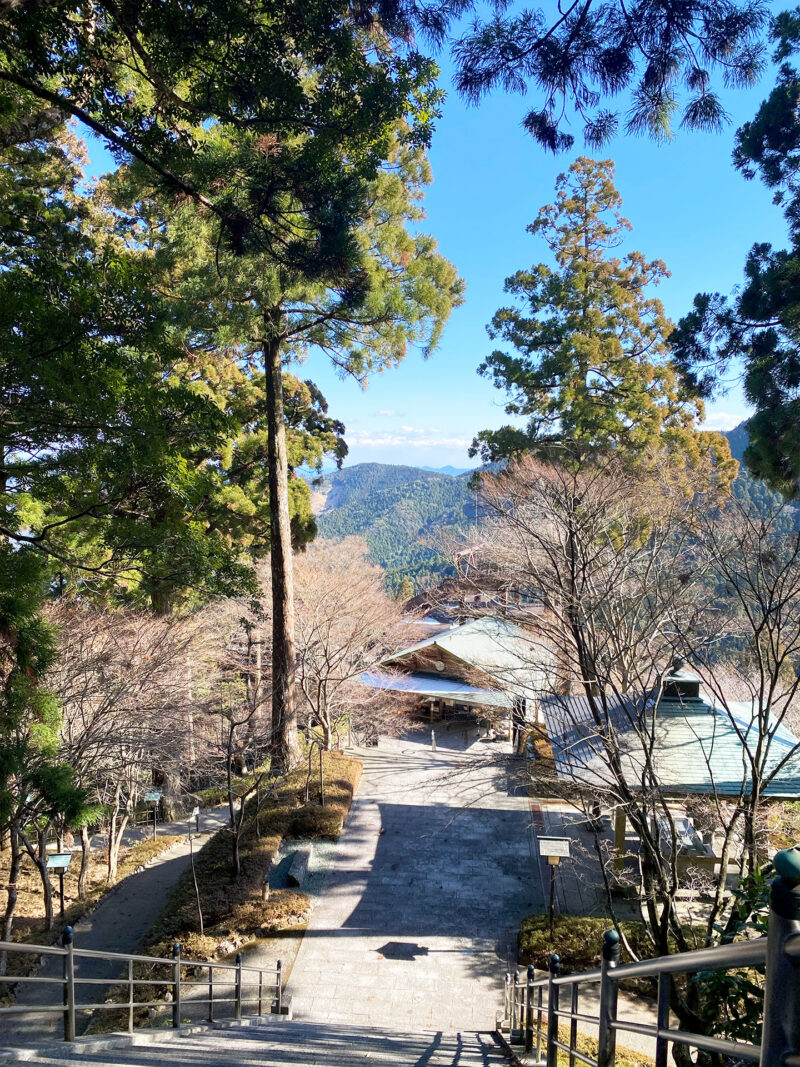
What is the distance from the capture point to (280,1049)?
443cm

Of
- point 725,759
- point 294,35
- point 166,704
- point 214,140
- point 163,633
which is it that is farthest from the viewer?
point 163,633

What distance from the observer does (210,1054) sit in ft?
12.9

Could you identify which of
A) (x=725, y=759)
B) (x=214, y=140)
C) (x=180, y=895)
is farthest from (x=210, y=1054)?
(x=725, y=759)

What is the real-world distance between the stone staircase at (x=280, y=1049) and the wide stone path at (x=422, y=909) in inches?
35.0

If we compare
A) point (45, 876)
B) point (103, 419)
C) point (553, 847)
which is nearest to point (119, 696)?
point (45, 876)

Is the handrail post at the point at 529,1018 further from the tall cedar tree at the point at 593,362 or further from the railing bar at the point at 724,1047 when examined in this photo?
the tall cedar tree at the point at 593,362

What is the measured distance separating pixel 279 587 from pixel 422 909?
256 inches

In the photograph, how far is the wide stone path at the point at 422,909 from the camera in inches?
289

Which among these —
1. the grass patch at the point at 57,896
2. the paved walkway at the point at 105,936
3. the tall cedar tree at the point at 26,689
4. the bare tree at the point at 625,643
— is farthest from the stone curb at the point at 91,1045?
the grass patch at the point at 57,896

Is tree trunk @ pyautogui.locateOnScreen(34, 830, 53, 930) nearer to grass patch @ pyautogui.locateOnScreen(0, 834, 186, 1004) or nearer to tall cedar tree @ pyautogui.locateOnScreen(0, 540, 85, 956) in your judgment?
grass patch @ pyautogui.locateOnScreen(0, 834, 186, 1004)

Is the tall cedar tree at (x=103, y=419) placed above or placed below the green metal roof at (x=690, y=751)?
above

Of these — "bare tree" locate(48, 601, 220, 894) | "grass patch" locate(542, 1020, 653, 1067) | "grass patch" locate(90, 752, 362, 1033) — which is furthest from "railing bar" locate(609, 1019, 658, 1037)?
"bare tree" locate(48, 601, 220, 894)

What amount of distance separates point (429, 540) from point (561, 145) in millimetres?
9847

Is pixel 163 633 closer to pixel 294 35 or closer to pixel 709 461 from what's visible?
pixel 294 35
